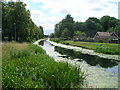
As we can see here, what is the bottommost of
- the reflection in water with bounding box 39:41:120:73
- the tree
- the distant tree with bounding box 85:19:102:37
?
the reflection in water with bounding box 39:41:120:73

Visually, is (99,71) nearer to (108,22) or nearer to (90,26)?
(90,26)

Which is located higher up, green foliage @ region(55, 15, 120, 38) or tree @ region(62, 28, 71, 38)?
green foliage @ region(55, 15, 120, 38)

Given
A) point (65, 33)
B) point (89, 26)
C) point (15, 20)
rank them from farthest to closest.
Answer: point (89, 26) < point (65, 33) < point (15, 20)

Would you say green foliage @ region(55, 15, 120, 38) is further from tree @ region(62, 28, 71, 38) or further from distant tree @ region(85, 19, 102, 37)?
tree @ region(62, 28, 71, 38)

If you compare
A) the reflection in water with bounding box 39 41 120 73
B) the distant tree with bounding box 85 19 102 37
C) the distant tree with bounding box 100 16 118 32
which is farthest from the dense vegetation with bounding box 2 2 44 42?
the distant tree with bounding box 100 16 118 32

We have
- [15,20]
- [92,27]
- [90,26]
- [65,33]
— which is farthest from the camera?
[90,26]

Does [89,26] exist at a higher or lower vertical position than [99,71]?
higher

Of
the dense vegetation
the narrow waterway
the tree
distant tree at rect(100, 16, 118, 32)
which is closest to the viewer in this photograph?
Answer: the narrow waterway

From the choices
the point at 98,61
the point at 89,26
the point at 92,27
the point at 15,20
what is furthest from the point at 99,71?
the point at 89,26

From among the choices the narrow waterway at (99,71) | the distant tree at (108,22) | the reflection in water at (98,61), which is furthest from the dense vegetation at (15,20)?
the distant tree at (108,22)

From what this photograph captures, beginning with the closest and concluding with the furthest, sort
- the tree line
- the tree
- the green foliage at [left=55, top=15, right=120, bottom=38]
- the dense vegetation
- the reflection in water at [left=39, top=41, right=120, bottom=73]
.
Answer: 1. the reflection in water at [left=39, top=41, right=120, bottom=73]
2. the dense vegetation
3. the tree
4. the tree line
5. the green foliage at [left=55, top=15, right=120, bottom=38]

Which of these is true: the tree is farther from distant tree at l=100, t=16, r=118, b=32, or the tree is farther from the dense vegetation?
the dense vegetation

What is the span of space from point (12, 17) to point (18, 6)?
2683 mm

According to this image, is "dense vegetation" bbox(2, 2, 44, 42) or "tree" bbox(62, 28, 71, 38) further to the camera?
"tree" bbox(62, 28, 71, 38)
